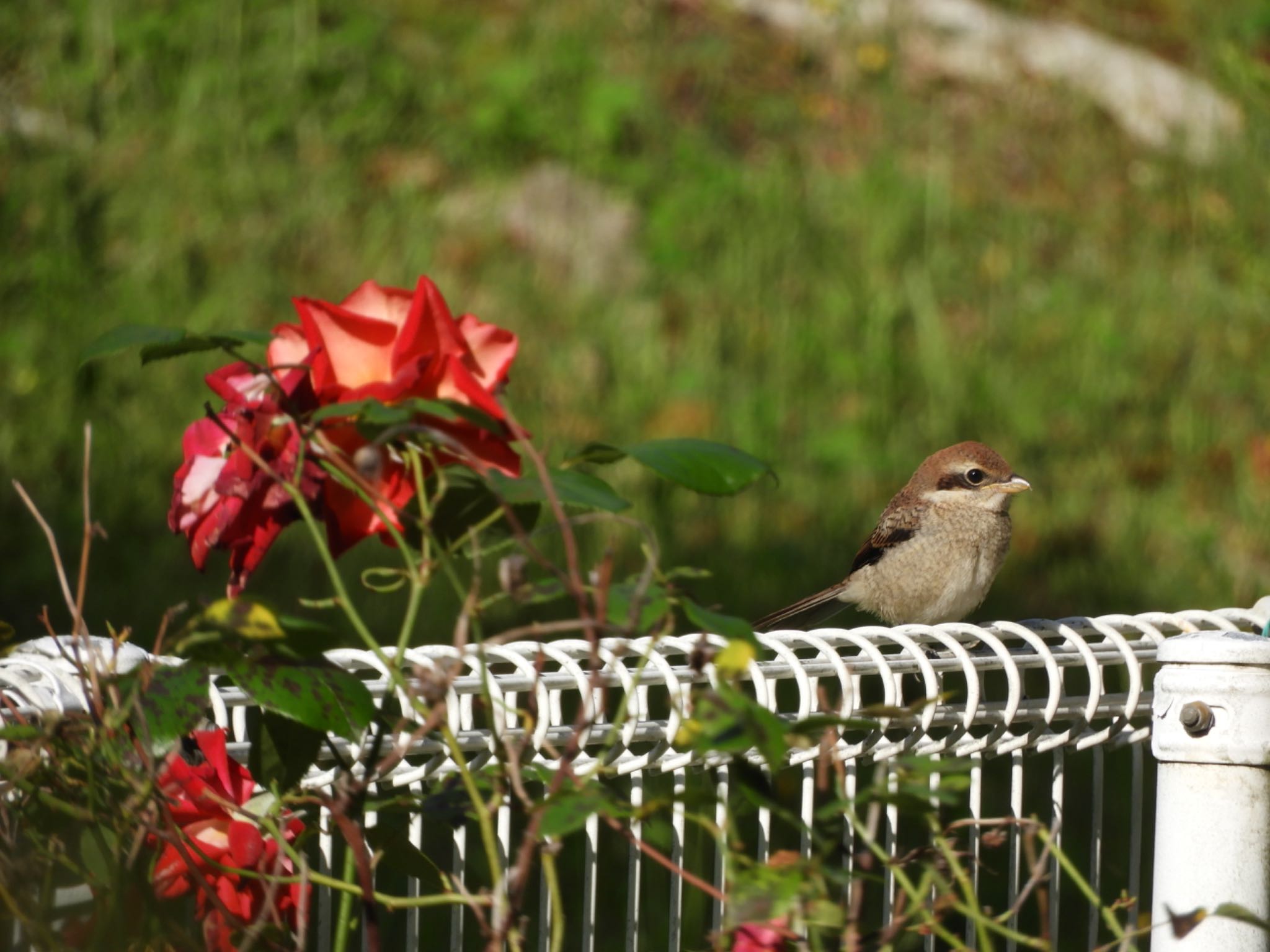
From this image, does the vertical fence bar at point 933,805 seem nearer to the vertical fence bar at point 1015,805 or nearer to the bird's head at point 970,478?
the vertical fence bar at point 1015,805

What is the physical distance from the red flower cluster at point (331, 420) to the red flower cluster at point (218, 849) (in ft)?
0.46

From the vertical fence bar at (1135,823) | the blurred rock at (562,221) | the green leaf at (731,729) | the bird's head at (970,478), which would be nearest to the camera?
the green leaf at (731,729)

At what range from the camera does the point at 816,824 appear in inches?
44.2

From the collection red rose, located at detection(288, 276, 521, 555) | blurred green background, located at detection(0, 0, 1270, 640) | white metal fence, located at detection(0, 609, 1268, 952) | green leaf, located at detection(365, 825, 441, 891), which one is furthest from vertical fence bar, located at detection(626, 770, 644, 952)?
blurred green background, located at detection(0, 0, 1270, 640)

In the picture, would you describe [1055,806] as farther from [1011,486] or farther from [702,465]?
[1011,486]

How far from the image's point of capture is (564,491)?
0.99m

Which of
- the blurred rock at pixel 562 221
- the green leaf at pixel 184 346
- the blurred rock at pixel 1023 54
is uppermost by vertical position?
the blurred rock at pixel 1023 54

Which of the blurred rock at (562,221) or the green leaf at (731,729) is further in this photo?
the blurred rock at (562,221)

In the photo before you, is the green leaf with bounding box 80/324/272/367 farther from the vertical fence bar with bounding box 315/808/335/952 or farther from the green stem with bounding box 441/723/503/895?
the vertical fence bar with bounding box 315/808/335/952

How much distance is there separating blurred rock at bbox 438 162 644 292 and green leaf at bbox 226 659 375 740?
592cm

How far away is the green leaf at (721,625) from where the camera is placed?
94cm

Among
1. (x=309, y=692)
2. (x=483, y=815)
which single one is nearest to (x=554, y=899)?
(x=483, y=815)

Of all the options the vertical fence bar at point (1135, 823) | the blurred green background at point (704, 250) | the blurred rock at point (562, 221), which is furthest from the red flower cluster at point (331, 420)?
the blurred rock at point (562, 221)

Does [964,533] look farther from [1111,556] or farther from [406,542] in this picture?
[406,542]
